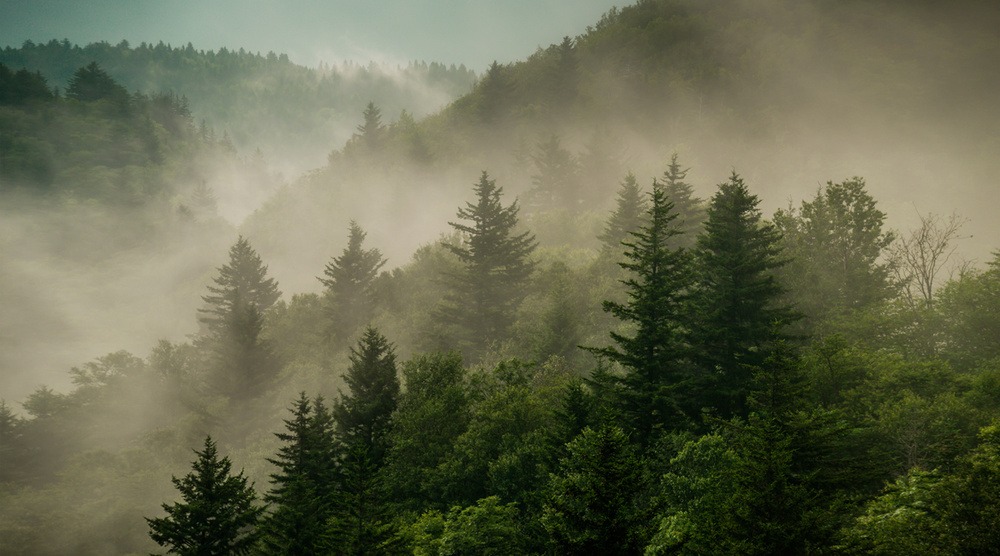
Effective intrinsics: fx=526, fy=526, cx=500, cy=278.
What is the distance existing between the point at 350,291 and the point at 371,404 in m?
28.9

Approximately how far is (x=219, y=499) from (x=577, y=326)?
92.0 ft

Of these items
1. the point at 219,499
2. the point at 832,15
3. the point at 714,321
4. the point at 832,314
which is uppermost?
the point at 832,15

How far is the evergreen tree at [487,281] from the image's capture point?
45812 millimetres

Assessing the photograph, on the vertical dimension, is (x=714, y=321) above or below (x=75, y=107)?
below

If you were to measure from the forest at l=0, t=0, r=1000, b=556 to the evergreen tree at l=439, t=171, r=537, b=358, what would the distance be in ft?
0.92

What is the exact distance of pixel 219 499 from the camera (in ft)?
70.3

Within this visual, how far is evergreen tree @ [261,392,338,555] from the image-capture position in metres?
21.2

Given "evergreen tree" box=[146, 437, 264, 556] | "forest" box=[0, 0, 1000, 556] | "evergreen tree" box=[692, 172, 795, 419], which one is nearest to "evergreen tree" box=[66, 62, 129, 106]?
"forest" box=[0, 0, 1000, 556]

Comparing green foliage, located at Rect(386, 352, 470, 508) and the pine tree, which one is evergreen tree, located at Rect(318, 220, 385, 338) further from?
green foliage, located at Rect(386, 352, 470, 508)

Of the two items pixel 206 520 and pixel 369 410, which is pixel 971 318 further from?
pixel 206 520

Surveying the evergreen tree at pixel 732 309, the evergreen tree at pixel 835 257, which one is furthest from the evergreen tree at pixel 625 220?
the evergreen tree at pixel 732 309

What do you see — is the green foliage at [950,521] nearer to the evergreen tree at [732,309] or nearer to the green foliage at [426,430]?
the evergreen tree at [732,309]

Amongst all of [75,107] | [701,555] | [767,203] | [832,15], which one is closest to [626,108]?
[767,203]

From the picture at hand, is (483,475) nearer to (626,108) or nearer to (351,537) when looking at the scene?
(351,537)
